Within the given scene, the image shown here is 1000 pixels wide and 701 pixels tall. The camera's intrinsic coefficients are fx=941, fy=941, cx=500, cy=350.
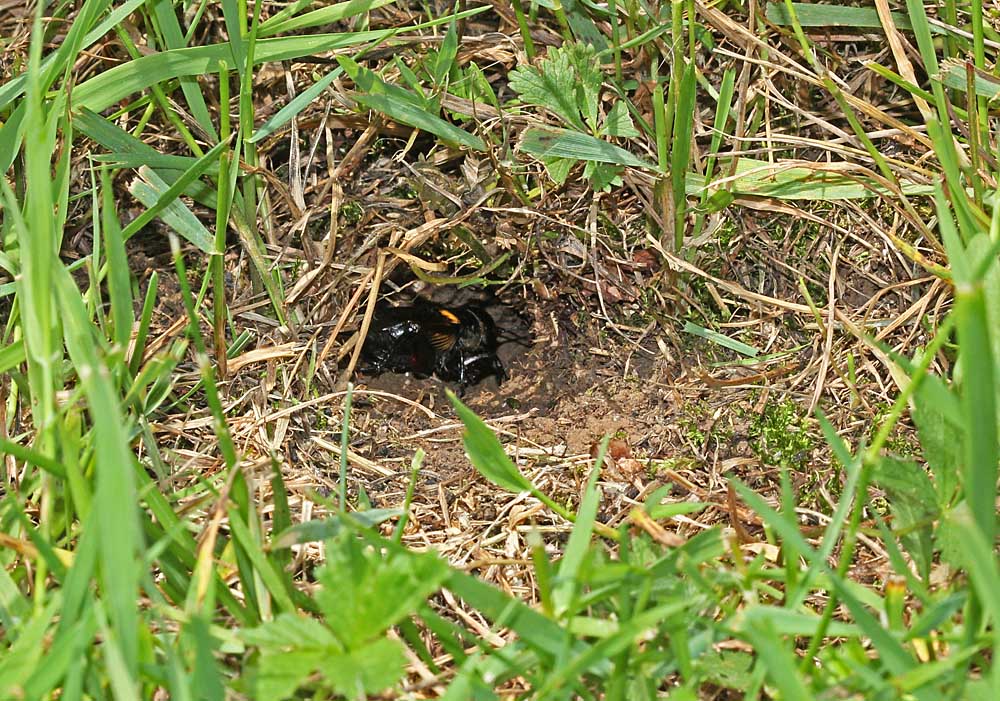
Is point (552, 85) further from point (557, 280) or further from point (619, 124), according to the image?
point (557, 280)

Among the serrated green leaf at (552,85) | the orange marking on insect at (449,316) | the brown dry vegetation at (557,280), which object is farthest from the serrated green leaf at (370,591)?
the orange marking on insect at (449,316)

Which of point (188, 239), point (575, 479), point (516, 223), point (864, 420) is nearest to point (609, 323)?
point (516, 223)

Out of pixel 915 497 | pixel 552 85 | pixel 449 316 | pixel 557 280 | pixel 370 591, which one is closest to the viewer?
pixel 370 591

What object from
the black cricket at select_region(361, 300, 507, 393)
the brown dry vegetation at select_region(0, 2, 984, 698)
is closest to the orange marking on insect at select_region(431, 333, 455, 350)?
the black cricket at select_region(361, 300, 507, 393)

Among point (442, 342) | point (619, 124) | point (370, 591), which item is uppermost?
point (619, 124)

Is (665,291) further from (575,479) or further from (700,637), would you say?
(700,637)

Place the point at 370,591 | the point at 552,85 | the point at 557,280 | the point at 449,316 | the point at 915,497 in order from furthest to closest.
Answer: the point at 449,316 → the point at 557,280 → the point at 552,85 → the point at 915,497 → the point at 370,591

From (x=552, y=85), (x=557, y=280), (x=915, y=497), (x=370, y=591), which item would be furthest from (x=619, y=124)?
(x=370, y=591)

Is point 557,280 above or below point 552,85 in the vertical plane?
below
